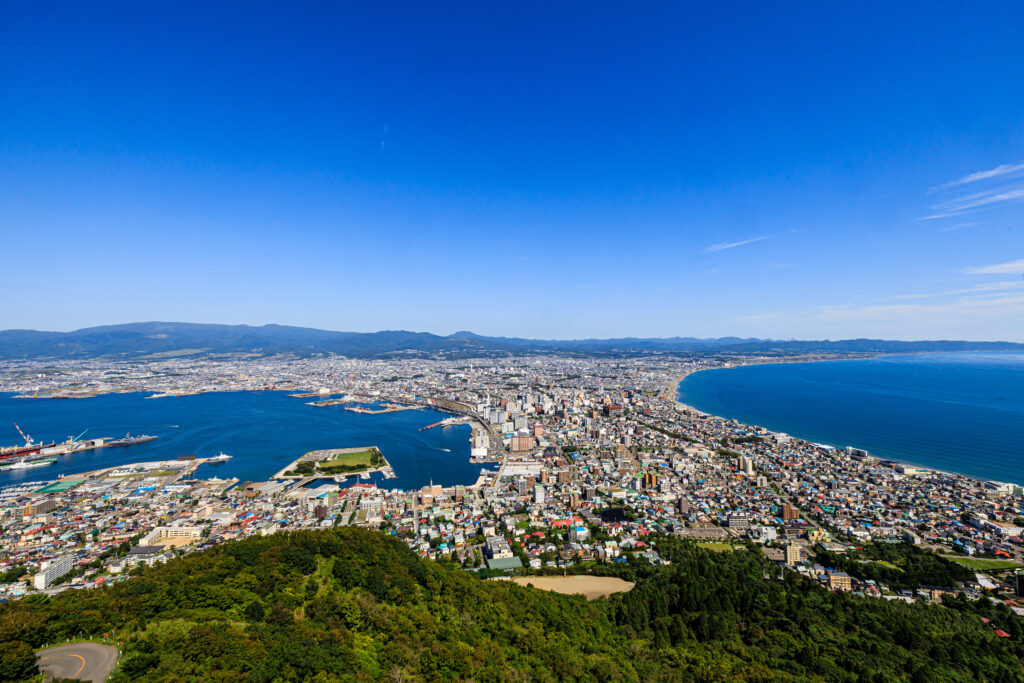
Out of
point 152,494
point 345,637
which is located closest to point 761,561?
point 345,637

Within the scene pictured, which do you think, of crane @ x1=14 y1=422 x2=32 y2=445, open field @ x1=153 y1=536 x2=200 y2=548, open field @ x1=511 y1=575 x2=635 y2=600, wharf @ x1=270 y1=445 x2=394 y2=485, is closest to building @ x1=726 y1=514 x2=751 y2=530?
open field @ x1=511 y1=575 x2=635 y2=600

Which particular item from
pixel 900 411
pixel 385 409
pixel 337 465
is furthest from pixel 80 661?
pixel 900 411

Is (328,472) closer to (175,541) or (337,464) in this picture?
(337,464)

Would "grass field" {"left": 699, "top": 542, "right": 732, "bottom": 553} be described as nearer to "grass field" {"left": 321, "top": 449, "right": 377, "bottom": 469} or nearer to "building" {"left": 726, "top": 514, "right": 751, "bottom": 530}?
"building" {"left": 726, "top": 514, "right": 751, "bottom": 530}

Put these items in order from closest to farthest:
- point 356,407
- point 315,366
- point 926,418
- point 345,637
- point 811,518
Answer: point 345,637 < point 811,518 < point 926,418 < point 356,407 < point 315,366

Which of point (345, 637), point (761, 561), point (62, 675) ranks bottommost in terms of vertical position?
point (761, 561)

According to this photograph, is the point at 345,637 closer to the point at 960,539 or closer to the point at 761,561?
the point at 761,561
